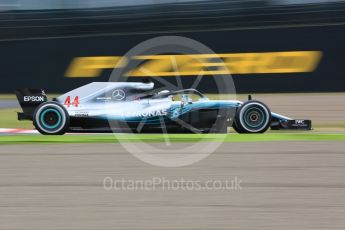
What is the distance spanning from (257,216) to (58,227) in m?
1.16

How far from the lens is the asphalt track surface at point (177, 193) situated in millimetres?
3529

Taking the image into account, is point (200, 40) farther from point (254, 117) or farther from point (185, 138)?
point (185, 138)

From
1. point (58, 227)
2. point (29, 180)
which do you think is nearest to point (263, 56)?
point (29, 180)

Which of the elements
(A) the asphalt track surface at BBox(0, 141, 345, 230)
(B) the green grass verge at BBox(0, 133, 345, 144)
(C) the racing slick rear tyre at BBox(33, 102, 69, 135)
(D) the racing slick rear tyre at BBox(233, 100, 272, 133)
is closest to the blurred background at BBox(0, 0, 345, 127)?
(D) the racing slick rear tyre at BBox(233, 100, 272, 133)

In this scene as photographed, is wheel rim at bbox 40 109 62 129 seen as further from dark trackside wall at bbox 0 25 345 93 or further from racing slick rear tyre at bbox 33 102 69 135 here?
dark trackside wall at bbox 0 25 345 93

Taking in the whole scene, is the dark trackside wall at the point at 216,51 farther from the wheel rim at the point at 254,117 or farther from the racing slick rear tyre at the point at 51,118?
the racing slick rear tyre at the point at 51,118

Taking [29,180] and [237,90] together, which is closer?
[29,180]

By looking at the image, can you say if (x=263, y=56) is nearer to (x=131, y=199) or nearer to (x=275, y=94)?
(x=275, y=94)

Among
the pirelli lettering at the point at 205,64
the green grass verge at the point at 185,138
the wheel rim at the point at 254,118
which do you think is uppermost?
the pirelli lettering at the point at 205,64

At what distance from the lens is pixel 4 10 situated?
17.6 m

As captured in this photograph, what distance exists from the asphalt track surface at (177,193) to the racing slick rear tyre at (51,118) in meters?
2.09

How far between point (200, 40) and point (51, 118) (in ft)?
23.8

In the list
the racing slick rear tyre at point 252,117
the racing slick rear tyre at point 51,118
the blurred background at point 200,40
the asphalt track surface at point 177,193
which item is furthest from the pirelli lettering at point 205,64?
the asphalt track surface at point 177,193

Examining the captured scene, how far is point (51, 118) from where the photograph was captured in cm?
853
